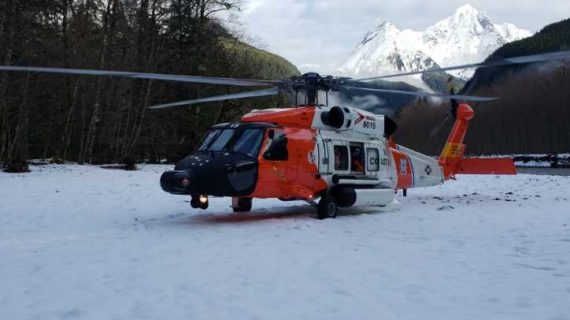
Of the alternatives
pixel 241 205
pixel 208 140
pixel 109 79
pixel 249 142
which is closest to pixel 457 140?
pixel 241 205

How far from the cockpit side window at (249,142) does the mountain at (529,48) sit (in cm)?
8360

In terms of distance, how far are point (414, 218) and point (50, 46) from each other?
19.1 m

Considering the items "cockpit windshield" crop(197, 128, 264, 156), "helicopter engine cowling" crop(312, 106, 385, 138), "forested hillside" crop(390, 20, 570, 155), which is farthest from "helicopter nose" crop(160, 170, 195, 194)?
"forested hillside" crop(390, 20, 570, 155)

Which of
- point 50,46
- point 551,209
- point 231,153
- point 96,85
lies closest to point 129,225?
point 231,153

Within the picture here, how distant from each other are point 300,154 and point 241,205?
1.74 metres

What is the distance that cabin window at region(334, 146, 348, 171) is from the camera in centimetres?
1141

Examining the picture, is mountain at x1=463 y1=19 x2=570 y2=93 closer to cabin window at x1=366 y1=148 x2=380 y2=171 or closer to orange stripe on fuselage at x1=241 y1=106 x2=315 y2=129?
cabin window at x1=366 y1=148 x2=380 y2=171

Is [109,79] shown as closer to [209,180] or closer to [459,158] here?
[459,158]

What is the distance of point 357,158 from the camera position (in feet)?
38.9

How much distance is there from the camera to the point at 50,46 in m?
22.6

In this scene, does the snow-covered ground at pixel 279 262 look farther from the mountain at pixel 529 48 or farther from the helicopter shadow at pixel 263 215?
the mountain at pixel 529 48

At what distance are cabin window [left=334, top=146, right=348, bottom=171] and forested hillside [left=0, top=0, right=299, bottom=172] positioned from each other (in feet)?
45.0

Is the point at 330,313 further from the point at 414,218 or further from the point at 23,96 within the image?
the point at 23,96

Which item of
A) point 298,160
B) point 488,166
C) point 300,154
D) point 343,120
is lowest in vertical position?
point 488,166
